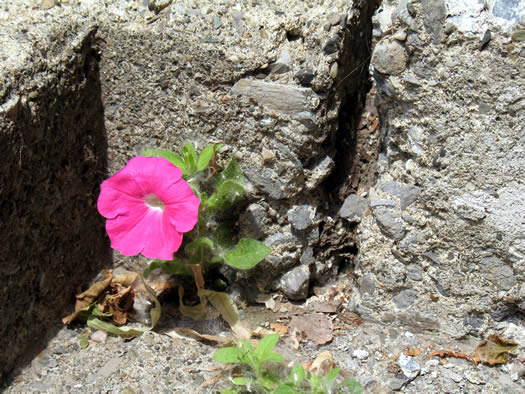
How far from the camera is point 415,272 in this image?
1590mm

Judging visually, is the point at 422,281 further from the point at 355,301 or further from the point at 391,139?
the point at 391,139

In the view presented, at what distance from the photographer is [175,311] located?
1.78 metres

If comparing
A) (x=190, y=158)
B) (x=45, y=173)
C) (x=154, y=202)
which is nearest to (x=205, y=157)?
(x=190, y=158)

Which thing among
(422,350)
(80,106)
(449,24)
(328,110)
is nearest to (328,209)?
(328,110)

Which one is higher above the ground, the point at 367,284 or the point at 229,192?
the point at 229,192

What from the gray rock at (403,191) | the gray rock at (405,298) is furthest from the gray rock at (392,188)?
the gray rock at (405,298)

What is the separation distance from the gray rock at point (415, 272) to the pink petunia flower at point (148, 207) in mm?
554

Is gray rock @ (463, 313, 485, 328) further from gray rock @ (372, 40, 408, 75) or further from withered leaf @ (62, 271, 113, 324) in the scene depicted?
withered leaf @ (62, 271, 113, 324)

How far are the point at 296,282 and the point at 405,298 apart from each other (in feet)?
0.98

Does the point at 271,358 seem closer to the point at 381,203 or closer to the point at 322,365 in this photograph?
the point at 322,365

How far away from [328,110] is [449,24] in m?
0.38

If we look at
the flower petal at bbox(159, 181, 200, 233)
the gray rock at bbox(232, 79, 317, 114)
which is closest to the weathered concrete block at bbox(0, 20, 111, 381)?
the flower petal at bbox(159, 181, 200, 233)

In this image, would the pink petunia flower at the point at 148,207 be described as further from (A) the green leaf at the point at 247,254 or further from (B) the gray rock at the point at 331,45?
(B) the gray rock at the point at 331,45

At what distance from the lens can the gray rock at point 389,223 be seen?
1572 millimetres
